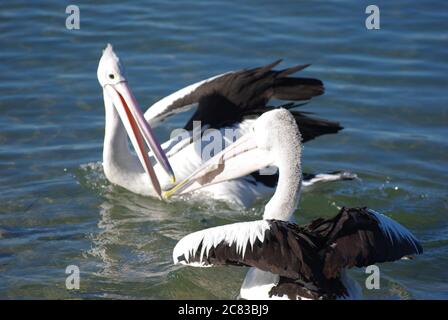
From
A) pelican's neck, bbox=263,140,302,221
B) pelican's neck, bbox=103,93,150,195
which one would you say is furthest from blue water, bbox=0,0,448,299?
pelican's neck, bbox=263,140,302,221

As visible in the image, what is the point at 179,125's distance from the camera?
30.3 feet

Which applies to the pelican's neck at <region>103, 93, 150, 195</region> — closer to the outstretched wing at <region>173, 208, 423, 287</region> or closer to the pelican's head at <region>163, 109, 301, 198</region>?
the pelican's head at <region>163, 109, 301, 198</region>

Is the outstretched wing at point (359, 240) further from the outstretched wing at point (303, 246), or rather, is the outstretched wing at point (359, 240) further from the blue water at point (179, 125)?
the blue water at point (179, 125)

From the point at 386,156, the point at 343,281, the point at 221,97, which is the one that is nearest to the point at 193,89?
the point at 221,97

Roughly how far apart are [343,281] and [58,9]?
711 centimetres

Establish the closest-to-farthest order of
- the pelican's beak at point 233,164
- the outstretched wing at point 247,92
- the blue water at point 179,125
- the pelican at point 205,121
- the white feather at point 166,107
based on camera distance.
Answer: the pelican's beak at point 233,164, the blue water at point 179,125, the pelican at point 205,121, the outstretched wing at point 247,92, the white feather at point 166,107

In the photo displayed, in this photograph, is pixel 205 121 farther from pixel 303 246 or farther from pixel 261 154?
pixel 303 246

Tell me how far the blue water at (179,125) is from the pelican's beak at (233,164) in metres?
0.57

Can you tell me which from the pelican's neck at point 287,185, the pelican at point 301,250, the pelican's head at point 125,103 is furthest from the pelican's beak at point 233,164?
the pelican at point 301,250

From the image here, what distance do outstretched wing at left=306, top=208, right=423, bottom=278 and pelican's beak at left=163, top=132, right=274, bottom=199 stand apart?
997 mm

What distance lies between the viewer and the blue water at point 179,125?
6.71m

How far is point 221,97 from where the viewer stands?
785 cm

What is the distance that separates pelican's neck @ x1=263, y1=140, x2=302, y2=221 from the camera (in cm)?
606

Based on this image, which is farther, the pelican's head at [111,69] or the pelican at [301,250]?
the pelican's head at [111,69]
